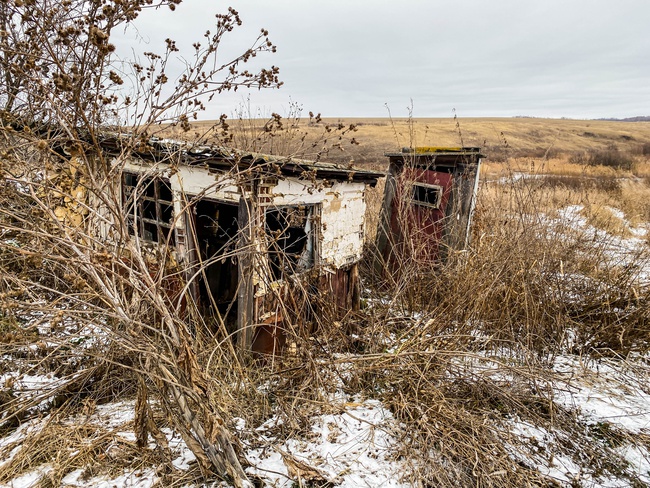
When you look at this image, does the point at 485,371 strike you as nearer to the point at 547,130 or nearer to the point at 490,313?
the point at 490,313

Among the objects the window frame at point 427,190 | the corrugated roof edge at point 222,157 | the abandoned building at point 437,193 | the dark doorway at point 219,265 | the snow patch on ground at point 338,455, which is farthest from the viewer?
the window frame at point 427,190

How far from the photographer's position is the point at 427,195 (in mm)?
6918

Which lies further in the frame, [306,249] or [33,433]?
[306,249]

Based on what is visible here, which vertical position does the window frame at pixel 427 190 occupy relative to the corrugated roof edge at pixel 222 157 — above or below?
below

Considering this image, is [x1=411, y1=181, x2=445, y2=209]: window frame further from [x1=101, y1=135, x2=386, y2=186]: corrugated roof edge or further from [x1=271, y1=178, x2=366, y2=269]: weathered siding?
[x1=101, y1=135, x2=386, y2=186]: corrugated roof edge

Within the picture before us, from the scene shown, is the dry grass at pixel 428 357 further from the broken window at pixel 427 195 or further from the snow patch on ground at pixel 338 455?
the broken window at pixel 427 195

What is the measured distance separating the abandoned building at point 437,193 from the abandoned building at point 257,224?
2.65 ft

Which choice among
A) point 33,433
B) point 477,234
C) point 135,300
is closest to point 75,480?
point 33,433

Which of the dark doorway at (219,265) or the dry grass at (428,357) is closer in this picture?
the dry grass at (428,357)

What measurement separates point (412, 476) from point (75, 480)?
2426 mm

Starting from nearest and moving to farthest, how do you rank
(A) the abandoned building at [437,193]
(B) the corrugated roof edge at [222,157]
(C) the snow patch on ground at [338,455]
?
(C) the snow patch on ground at [338,455] < (B) the corrugated roof edge at [222,157] < (A) the abandoned building at [437,193]

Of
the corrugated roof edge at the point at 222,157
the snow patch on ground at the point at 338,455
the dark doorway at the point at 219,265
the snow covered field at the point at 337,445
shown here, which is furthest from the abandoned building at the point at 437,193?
the snow patch on ground at the point at 338,455

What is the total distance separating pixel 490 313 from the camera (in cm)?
459

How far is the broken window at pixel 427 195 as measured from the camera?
265 inches
